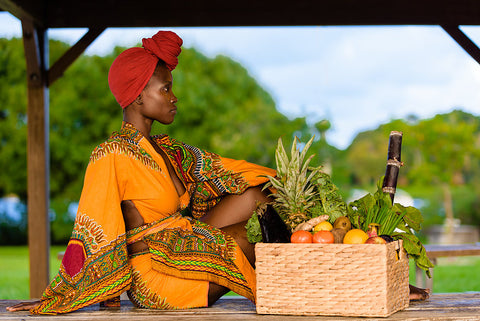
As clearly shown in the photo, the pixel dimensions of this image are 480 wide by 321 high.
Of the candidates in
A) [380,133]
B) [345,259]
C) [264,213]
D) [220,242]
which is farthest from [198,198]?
[380,133]

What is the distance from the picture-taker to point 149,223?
9.46ft

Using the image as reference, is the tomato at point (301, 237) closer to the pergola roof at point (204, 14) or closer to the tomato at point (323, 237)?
the tomato at point (323, 237)

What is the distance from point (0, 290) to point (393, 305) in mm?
8500

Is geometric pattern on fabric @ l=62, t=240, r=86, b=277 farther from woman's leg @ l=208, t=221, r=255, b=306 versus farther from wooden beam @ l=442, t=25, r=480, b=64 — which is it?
wooden beam @ l=442, t=25, r=480, b=64

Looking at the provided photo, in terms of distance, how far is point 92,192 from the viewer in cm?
275

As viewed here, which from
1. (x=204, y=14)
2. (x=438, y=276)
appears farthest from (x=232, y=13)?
(x=438, y=276)

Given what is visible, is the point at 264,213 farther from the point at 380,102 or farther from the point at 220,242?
the point at 380,102

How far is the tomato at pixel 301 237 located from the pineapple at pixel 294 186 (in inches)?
4.3

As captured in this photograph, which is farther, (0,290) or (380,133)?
(380,133)

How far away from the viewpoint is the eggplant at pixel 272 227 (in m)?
2.58

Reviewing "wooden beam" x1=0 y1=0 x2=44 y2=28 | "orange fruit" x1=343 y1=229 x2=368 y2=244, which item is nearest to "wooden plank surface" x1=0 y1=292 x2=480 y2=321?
"orange fruit" x1=343 y1=229 x2=368 y2=244

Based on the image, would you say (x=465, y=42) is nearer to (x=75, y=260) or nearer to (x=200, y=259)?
(x=200, y=259)

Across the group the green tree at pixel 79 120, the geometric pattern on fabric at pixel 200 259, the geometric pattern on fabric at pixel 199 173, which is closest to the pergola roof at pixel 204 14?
the geometric pattern on fabric at pixel 199 173

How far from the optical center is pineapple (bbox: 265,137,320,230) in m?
2.67
